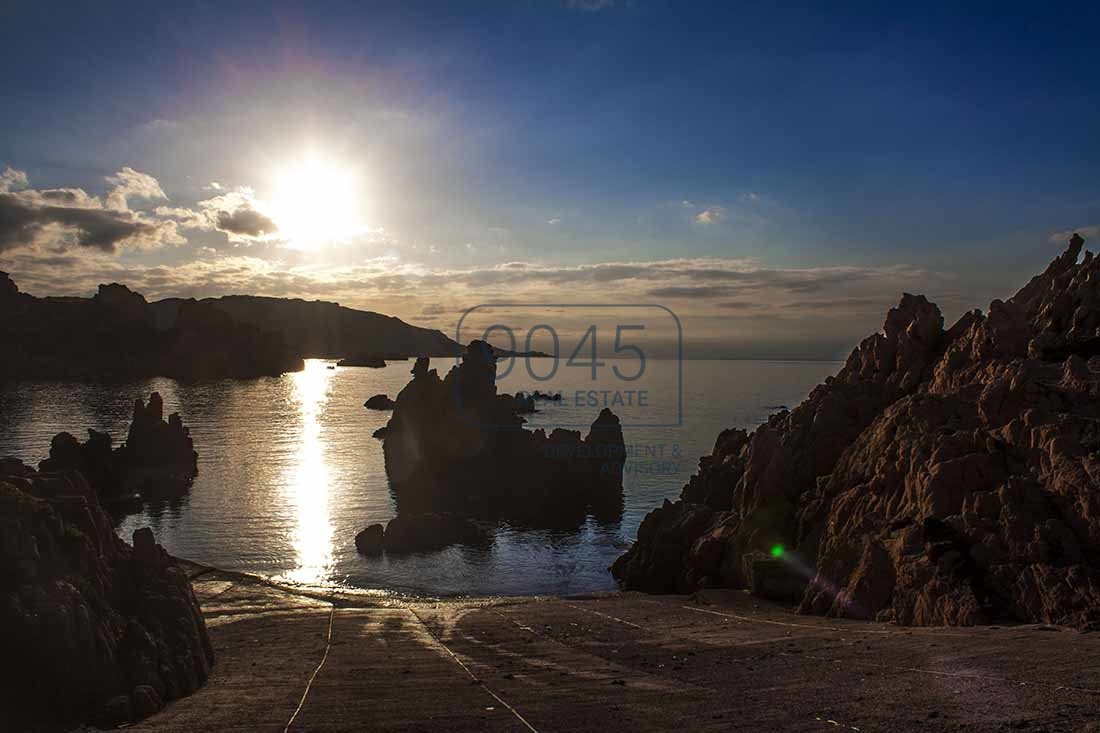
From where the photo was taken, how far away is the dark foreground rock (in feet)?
172

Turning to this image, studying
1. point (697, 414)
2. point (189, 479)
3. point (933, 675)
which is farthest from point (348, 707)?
→ point (697, 414)

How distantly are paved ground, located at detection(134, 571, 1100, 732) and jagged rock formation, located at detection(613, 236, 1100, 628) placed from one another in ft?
7.47

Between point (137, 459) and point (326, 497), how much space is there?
26061 mm

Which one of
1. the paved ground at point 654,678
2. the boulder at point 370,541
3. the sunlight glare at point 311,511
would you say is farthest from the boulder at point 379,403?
the paved ground at point 654,678

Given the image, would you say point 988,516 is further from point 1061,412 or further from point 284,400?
point 284,400

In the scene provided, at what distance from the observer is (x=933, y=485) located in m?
24.4

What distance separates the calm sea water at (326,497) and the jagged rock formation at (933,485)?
39.1ft

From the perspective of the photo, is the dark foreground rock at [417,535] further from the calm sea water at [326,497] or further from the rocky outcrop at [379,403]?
the rocky outcrop at [379,403]

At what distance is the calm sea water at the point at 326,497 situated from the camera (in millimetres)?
47656

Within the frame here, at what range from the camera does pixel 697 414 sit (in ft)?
493

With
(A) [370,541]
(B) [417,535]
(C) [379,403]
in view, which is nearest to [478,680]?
(B) [417,535]

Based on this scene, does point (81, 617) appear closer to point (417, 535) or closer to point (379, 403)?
point (417, 535)

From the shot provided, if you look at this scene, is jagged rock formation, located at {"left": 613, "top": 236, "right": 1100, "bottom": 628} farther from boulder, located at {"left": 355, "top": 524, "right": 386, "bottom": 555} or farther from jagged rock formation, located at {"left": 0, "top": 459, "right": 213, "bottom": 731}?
jagged rock formation, located at {"left": 0, "top": 459, "right": 213, "bottom": 731}

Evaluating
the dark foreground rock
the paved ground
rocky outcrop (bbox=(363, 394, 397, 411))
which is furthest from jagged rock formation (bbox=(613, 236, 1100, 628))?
rocky outcrop (bbox=(363, 394, 397, 411))
